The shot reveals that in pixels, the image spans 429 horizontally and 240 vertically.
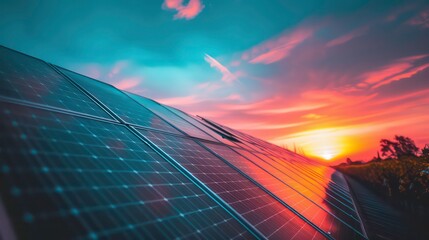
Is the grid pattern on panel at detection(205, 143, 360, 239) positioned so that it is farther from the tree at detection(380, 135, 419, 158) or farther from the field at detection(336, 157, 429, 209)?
the tree at detection(380, 135, 419, 158)

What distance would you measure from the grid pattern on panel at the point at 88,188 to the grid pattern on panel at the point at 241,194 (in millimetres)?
671

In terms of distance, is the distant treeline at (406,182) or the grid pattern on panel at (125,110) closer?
the grid pattern on panel at (125,110)

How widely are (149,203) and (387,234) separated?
7787 mm

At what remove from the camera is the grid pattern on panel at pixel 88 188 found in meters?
2.08

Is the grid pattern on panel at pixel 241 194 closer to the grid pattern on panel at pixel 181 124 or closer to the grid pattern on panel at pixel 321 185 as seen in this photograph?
the grid pattern on panel at pixel 181 124

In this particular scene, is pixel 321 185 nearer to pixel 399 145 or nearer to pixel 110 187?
pixel 110 187

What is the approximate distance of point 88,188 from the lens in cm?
279

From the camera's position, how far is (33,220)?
1.90 metres

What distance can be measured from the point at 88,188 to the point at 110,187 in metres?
0.34

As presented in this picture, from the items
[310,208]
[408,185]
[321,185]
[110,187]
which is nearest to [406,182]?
[408,185]

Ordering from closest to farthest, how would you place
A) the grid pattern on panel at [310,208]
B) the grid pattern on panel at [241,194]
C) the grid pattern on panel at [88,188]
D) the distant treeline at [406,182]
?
the grid pattern on panel at [88,188], the grid pattern on panel at [241,194], the grid pattern on panel at [310,208], the distant treeline at [406,182]

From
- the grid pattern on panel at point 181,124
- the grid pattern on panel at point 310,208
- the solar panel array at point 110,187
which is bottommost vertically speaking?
the grid pattern on panel at point 310,208

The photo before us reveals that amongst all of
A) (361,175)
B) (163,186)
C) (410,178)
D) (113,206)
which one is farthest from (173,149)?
(361,175)

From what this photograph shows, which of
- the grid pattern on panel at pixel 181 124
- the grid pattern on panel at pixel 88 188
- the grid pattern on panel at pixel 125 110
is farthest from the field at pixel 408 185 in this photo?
the grid pattern on panel at pixel 88 188
